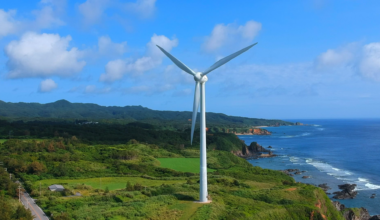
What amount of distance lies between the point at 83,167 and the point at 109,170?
5302mm

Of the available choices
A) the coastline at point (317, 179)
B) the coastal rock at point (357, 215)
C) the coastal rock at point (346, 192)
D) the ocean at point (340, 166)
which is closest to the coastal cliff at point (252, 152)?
the coastline at point (317, 179)

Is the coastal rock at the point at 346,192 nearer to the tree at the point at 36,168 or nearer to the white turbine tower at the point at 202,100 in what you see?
the white turbine tower at the point at 202,100

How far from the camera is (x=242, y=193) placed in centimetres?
4238

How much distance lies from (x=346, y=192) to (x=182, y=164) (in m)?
37.7

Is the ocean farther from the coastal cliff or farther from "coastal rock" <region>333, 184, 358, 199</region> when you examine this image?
the coastal cliff

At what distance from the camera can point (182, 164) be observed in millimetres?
83188

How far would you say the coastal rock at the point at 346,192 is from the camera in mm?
62625

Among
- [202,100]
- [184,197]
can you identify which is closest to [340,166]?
[184,197]

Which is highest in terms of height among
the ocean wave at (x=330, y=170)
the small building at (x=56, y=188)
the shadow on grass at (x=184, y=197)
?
the shadow on grass at (x=184, y=197)

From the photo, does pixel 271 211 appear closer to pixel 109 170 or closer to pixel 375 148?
pixel 109 170

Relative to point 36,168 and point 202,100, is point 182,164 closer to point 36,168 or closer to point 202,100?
point 36,168

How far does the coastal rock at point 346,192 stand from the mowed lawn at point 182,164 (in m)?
28.3

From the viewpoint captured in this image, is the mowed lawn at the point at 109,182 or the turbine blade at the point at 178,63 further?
the mowed lawn at the point at 109,182

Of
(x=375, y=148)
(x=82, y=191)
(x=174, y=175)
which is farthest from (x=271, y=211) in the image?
(x=375, y=148)
